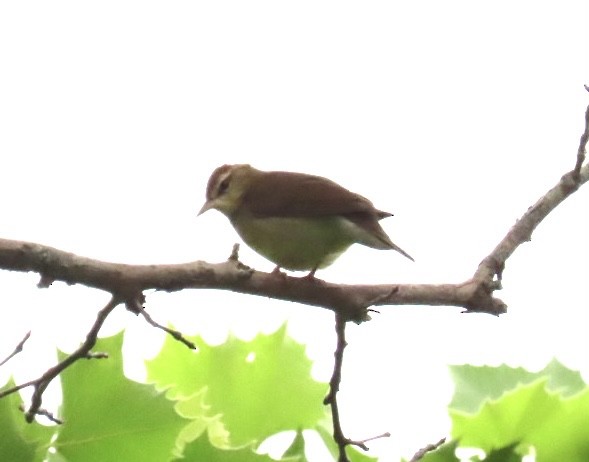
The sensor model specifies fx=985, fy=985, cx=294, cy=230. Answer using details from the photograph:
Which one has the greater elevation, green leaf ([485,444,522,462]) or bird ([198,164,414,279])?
bird ([198,164,414,279])

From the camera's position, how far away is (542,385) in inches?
56.0

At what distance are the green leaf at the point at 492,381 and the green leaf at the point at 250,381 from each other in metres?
0.24

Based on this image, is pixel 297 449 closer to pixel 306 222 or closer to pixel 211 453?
pixel 211 453

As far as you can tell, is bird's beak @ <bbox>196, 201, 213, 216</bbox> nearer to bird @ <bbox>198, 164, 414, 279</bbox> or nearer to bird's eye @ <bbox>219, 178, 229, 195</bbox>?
bird's eye @ <bbox>219, 178, 229, 195</bbox>

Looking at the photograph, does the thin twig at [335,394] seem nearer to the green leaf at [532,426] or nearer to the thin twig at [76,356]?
the green leaf at [532,426]

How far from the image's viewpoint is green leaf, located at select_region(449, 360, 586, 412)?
65.8 inches

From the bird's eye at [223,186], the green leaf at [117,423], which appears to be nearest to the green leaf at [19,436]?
the green leaf at [117,423]

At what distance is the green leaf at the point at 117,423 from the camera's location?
129 centimetres

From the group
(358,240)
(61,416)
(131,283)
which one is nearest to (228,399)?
(61,416)

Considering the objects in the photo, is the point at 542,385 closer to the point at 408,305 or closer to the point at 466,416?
the point at 466,416

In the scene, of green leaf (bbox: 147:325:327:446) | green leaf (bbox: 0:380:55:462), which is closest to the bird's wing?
green leaf (bbox: 147:325:327:446)

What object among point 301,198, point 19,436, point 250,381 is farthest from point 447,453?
point 301,198

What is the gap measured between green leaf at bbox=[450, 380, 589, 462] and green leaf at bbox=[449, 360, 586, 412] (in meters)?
0.25

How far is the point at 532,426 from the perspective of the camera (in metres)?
1.40
